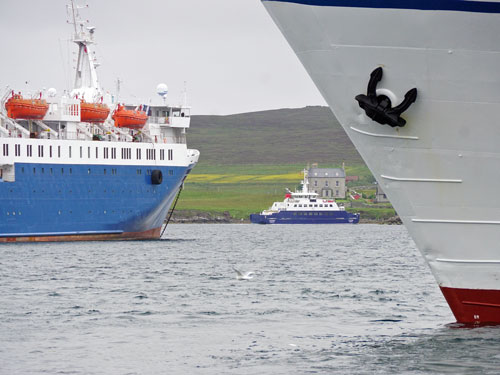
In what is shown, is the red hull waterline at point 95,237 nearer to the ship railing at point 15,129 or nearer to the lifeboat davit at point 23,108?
the ship railing at point 15,129

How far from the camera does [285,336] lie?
2069 centimetres

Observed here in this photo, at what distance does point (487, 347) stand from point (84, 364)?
6.65 meters

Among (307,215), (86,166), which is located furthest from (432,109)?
(307,215)

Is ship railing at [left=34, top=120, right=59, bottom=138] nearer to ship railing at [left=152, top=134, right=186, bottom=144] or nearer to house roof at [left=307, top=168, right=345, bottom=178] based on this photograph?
ship railing at [left=152, top=134, right=186, bottom=144]

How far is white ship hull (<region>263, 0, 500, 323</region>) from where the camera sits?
51.1 feet

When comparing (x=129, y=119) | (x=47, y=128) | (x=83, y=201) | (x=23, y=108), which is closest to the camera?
(x=23, y=108)

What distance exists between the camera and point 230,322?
77.0ft

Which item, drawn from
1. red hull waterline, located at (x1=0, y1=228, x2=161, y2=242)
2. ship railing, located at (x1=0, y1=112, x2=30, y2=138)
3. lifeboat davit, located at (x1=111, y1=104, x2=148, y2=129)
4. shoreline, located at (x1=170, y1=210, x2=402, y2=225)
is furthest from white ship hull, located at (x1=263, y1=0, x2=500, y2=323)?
Answer: shoreline, located at (x1=170, y1=210, x2=402, y2=225)

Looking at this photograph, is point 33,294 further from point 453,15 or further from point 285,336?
point 453,15

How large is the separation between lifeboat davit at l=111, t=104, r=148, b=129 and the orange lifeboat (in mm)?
1243

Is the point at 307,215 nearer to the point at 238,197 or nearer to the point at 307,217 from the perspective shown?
the point at 307,217

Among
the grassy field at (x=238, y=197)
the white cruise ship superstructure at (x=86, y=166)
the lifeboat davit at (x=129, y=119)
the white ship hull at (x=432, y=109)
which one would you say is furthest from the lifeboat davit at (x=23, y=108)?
the grassy field at (x=238, y=197)

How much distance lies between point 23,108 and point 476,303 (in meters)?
49.0

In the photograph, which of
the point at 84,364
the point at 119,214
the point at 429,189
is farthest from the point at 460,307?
the point at 119,214
